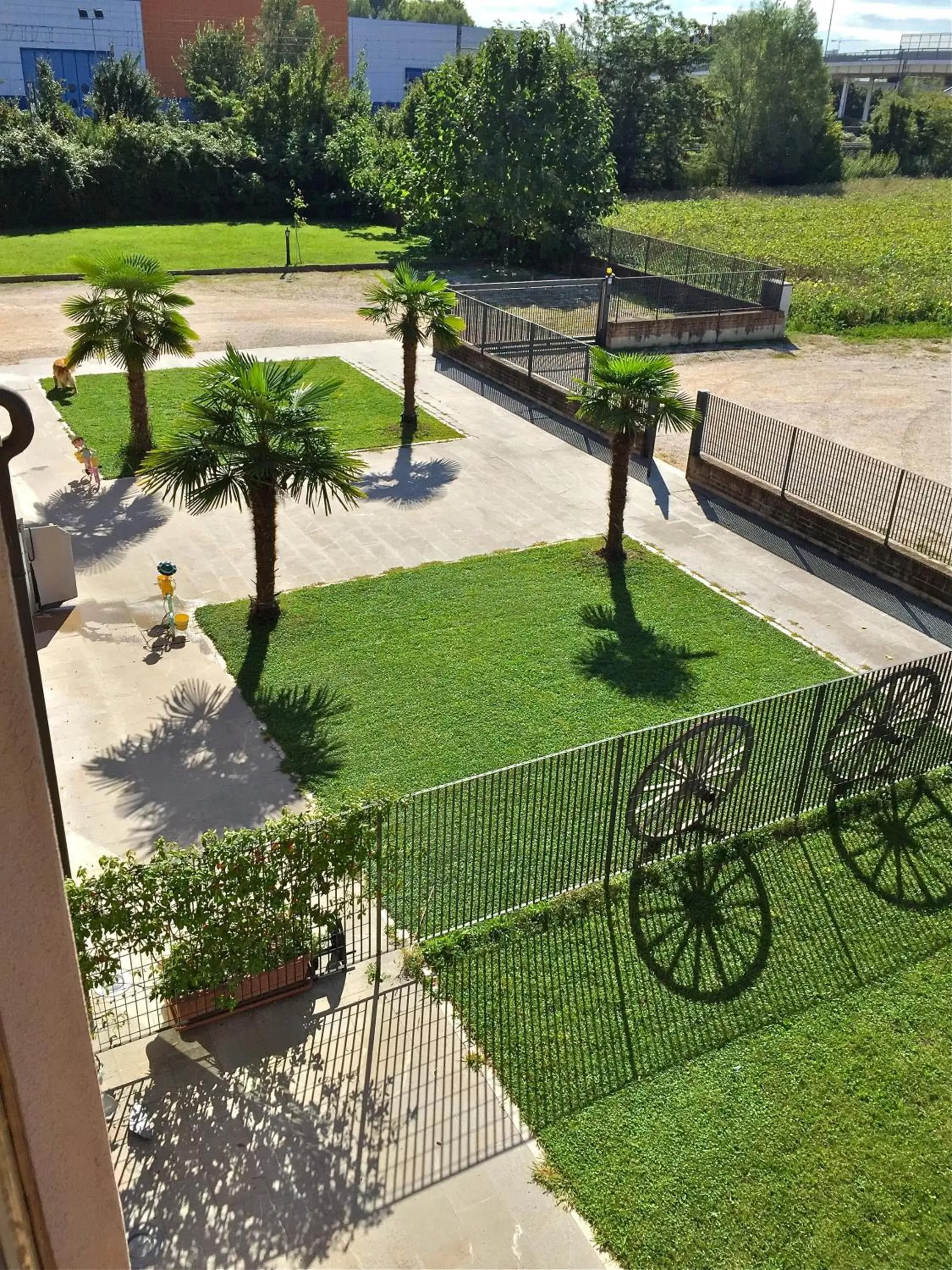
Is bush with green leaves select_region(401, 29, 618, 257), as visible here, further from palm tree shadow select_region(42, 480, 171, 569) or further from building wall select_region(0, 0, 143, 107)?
building wall select_region(0, 0, 143, 107)

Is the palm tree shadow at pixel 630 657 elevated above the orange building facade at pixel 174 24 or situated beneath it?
situated beneath

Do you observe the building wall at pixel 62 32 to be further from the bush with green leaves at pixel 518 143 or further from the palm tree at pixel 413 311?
the palm tree at pixel 413 311

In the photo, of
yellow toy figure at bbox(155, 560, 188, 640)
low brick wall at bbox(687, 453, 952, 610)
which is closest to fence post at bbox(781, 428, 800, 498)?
low brick wall at bbox(687, 453, 952, 610)

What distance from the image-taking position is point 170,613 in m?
13.1

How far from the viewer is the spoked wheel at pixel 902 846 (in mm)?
9141

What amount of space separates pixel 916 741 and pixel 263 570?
7.66 metres

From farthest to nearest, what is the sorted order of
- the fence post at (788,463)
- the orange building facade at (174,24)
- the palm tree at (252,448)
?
1. the orange building facade at (174,24)
2. the fence post at (788,463)
3. the palm tree at (252,448)

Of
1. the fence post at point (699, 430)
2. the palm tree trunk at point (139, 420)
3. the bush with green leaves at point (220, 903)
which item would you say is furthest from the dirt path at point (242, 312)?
the bush with green leaves at point (220, 903)

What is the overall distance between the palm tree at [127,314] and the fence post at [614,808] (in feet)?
36.5

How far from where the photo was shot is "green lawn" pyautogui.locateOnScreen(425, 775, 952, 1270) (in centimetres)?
634

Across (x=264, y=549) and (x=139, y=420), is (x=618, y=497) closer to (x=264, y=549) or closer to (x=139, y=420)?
(x=264, y=549)

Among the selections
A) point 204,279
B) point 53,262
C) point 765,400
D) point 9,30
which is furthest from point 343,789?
point 9,30

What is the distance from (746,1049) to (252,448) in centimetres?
811

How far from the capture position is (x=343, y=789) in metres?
10.2
